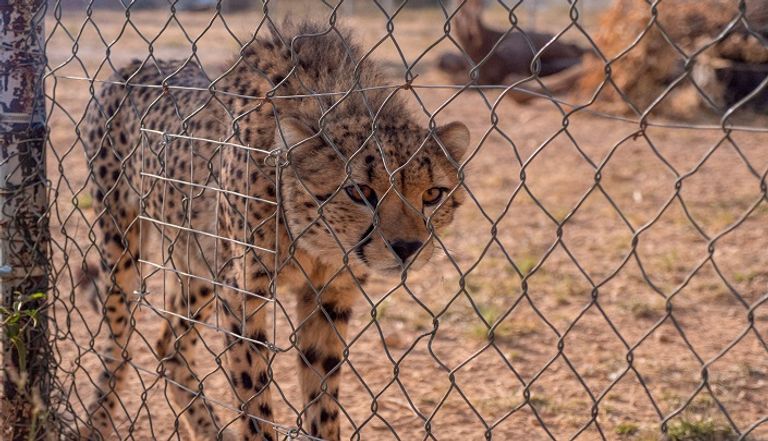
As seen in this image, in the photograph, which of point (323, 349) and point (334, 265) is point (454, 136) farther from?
point (323, 349)

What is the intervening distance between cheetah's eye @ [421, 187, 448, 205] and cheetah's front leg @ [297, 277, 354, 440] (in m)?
0.53

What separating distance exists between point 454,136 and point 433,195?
7.4 inches

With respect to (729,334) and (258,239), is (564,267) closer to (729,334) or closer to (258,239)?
(729,334)

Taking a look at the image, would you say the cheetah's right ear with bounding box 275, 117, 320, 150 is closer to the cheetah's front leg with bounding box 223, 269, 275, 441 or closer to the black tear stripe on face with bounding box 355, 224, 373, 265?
the black tear stripe on face with bounding box 355, 224, 373, 265

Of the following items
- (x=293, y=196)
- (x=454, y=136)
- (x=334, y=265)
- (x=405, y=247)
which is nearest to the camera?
(x=405, y=247)

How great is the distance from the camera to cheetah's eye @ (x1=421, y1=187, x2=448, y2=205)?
2.78 metres

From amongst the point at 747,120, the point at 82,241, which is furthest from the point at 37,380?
the point at 747,120

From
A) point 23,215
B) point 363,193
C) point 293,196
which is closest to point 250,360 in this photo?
point 293,196

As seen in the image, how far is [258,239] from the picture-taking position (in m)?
2.94

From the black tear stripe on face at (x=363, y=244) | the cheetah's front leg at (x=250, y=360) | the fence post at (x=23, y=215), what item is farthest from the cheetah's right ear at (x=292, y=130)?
the fence post at (x=23, y=215)

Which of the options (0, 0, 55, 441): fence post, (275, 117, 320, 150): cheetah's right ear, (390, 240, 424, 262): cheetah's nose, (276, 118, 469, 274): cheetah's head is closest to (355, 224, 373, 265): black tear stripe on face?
(276, 118, 469, 274): cheetah's head

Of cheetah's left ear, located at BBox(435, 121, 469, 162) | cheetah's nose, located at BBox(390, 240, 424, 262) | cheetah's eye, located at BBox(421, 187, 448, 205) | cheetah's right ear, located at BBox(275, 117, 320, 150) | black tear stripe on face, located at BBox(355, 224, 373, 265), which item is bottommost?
cheetah's nose, located at BBox(390, 240, 424, 262)

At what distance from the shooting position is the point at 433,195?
111 inches

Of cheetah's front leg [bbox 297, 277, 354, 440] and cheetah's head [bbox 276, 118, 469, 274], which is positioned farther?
cheetah's front leg [bbox 297, 277, 354, 440]
